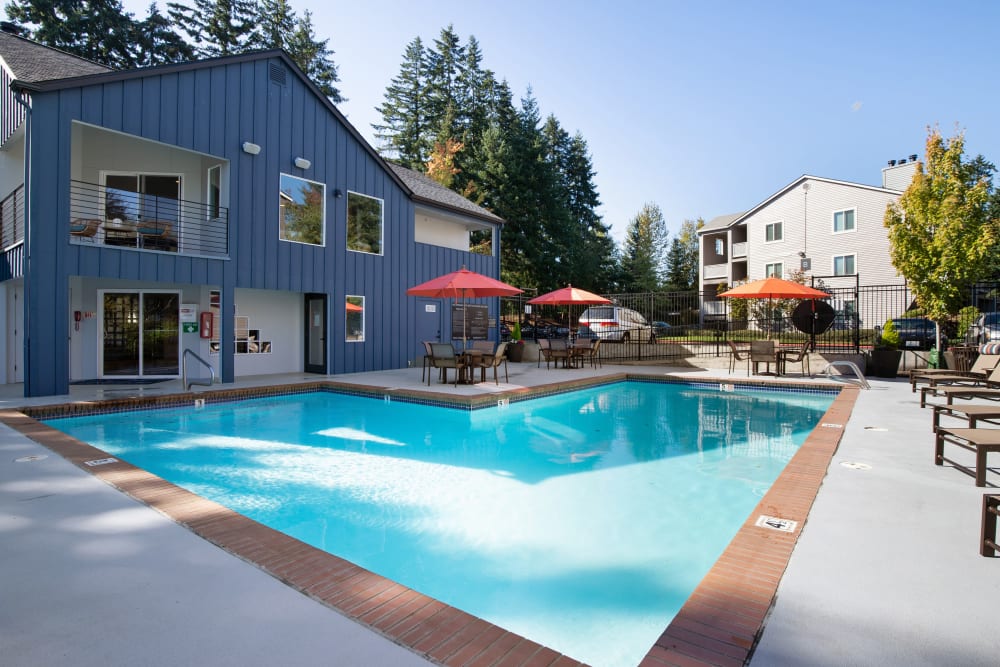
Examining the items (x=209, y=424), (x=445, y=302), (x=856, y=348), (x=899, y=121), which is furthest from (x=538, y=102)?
(x=209, y=424)

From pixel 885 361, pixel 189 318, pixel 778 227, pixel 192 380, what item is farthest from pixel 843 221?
pixel 192 380

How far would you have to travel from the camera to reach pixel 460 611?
2.37m

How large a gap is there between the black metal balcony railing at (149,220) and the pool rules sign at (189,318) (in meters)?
1.19

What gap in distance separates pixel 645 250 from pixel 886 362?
29.5 m

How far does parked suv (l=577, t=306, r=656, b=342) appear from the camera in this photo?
1916cm

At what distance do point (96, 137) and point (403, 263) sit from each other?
23.5 ft

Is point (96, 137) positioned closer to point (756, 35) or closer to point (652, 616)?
point (652, 616)

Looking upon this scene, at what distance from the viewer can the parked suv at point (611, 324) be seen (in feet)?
62.8

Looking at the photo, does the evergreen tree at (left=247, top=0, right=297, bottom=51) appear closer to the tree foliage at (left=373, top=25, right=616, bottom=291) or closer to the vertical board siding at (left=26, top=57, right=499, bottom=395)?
the tree foliage at (left=373, top=25, right=616, bottom=291)

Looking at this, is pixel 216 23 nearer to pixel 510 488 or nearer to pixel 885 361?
pixel 510 488

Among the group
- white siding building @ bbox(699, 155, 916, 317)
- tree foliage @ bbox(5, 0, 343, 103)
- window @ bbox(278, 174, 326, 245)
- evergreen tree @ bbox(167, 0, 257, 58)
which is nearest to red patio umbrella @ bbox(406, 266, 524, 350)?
window @ bbox(278, 174, 326, 245)

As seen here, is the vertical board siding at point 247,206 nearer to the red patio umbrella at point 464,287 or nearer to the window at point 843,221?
the red patio umbrella at point 464,287

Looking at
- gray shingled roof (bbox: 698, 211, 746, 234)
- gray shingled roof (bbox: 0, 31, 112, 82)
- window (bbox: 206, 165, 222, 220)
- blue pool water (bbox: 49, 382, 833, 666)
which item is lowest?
blue pool water (bbox: 49, 382, 833, 666)

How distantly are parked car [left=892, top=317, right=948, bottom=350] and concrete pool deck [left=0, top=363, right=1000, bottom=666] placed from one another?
42.5ft
